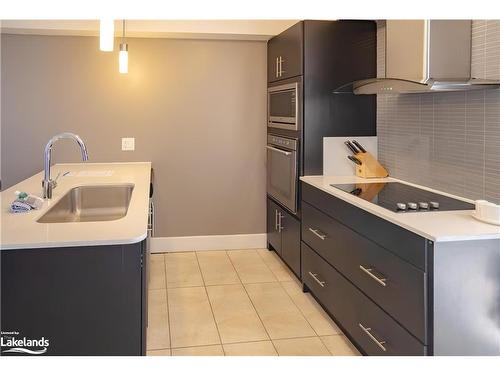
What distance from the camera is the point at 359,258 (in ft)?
7.85

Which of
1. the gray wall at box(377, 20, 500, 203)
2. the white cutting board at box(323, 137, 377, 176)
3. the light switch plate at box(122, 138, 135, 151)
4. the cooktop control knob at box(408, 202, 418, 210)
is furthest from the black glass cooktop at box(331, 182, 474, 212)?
the light switch plate at box(122, 138, 135, 151)

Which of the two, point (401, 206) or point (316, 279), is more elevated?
point (401, 206)

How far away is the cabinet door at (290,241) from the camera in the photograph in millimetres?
3539

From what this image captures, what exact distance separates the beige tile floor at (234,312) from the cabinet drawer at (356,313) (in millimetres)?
162

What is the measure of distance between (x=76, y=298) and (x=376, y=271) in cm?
131

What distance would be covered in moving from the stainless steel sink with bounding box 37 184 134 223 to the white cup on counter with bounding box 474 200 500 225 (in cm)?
191

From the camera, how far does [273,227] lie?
4273mm

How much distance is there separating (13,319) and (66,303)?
0.56 ft

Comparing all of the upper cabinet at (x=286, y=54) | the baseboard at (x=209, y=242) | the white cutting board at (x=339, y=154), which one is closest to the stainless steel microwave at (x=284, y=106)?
the upper cabinet at (x=286, y=54)

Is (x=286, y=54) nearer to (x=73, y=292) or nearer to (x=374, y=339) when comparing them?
(x=374, y=339)

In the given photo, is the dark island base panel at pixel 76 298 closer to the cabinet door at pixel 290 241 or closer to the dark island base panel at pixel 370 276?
the dark island base panel at pixel 370 276

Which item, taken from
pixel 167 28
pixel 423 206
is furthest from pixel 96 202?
pixel 423 206

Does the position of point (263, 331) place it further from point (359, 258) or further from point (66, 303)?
point (66, 303)

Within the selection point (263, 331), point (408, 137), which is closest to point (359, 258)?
point (263, 331)
